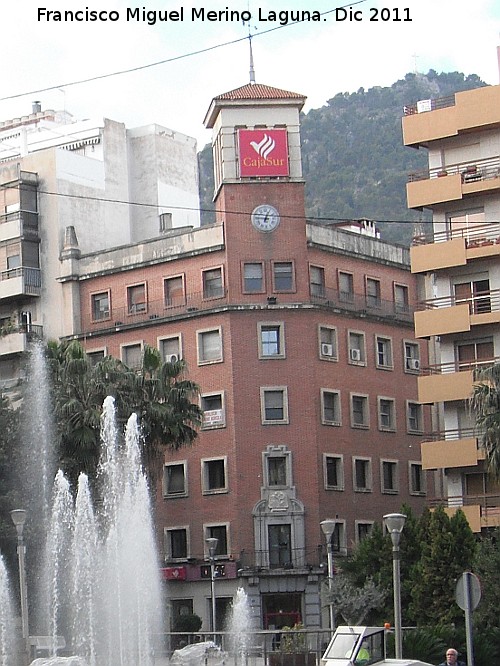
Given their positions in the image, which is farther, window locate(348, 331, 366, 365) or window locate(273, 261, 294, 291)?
window locate(348, 331, 366, 365)

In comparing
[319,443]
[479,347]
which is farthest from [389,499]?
[479,347]

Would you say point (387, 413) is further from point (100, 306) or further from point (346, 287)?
point (100, 306)

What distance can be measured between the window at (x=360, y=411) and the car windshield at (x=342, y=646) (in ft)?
132

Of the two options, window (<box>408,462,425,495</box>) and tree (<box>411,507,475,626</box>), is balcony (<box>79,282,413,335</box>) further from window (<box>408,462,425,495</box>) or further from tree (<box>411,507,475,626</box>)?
tree (<box>411,507,475,626</box>)

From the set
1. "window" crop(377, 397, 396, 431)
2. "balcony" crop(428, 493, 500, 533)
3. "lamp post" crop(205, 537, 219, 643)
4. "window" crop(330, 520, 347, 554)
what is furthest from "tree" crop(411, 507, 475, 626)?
"window" crop(377, 397, 396, 431)

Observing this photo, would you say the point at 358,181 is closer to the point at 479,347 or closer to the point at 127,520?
the point at 479,347

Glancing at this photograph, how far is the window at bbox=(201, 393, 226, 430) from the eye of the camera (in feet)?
224

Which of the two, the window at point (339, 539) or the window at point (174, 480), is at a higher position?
the window at point (174, 480)

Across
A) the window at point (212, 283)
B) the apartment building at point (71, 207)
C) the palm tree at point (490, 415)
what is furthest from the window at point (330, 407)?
the palm tree at point (490, 415)

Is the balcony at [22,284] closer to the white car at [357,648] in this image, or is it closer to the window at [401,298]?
the window at [401,298]

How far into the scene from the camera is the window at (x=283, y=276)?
6938cm

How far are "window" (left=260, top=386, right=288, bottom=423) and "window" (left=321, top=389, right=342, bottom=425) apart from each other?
192 cm

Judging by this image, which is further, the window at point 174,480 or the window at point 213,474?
the window at point 174,480

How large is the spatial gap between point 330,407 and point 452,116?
17.0 m
